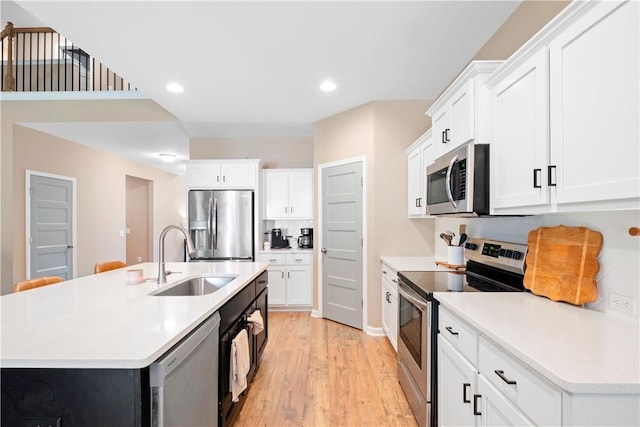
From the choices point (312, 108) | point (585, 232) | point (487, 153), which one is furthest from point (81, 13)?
point (585, 232)

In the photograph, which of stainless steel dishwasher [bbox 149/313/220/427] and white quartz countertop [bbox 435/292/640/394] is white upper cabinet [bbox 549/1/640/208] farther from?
stainless steel dishwasher [bbox 149/313/220/427]

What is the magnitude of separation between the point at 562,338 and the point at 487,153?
1050 millimetres

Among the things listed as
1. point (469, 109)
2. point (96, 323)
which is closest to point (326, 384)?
point (96, 323)

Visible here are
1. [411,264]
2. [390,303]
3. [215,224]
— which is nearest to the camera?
[411,264]

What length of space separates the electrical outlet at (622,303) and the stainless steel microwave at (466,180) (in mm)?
663

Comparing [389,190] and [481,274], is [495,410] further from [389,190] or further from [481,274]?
[389,190]

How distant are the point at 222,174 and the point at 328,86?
2.15 m

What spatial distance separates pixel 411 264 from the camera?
2.96 metres

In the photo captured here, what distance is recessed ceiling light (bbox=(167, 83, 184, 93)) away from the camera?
3193 millimetres

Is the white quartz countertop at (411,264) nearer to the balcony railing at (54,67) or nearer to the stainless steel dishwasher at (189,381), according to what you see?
the stainless steel dishwasher at (189,381)

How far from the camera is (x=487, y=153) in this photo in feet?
5.80

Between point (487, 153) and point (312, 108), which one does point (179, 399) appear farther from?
point (312, 108)

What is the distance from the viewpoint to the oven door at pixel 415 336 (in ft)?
5.88

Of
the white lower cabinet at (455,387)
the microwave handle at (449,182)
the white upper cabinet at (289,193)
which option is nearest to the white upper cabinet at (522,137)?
the microwave handle at (449,182)
